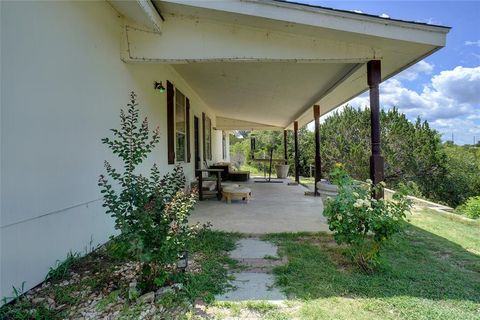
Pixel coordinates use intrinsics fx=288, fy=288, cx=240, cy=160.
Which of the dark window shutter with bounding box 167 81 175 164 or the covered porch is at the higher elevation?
the covered porch

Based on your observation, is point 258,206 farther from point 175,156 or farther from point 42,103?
point 42,103

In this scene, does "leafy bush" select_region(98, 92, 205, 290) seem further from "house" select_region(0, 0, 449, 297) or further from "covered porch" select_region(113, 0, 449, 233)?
"covered porch" select_region(113, 0, 449, 233)

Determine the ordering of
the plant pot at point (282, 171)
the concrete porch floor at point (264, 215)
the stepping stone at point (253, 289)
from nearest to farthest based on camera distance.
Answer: the stepping stone at point (253, 289), the concrete porch floor at point (264, 215), the plant pot at point (282, 171)

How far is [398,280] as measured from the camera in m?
2.67

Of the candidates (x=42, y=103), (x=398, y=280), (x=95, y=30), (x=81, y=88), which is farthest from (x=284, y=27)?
(x=398, y=280)

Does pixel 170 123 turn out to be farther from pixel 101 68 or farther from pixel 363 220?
pixel 363 220

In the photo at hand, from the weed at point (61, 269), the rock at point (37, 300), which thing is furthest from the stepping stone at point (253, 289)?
the weed at point (61, 269)

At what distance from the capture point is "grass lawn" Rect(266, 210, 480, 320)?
2154 millimetres

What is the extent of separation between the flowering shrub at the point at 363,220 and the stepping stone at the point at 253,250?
2.87 ft

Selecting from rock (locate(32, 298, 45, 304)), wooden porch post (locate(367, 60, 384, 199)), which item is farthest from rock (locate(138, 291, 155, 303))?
wooden porch post (locate(367, 60, 384, 199))

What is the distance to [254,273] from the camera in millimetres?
2840

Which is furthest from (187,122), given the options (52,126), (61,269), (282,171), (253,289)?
(282,171)

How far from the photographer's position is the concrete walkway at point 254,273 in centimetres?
237

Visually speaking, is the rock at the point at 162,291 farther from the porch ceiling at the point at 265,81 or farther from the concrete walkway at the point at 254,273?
the porch ceiling at the point at 265,81
